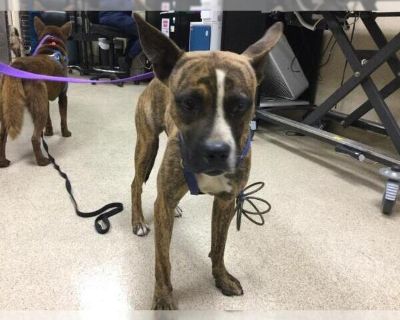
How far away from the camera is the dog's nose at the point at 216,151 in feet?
2.66

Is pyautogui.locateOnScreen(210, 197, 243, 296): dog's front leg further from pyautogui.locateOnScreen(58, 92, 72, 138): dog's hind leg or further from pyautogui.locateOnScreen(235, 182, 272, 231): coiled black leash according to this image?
pyautogui.locateOnScreen(58, 92, 72, 138): dog's hind leg

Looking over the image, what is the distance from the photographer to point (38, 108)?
2.15 metres

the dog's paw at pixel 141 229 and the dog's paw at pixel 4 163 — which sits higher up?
the dog's paw at pixel 141 229

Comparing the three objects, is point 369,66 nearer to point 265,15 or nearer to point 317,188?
point 317,188

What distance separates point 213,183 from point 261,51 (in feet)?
1.36

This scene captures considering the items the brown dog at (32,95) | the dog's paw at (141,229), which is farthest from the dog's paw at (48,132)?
the dog's paw at (141,229)

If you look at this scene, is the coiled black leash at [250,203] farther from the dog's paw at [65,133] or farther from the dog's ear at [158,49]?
the dog's paw at [65,133]

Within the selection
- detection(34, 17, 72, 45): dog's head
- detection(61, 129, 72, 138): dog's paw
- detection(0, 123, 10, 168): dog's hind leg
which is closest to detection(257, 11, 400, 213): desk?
detection(61, 129, 72, 138): dog's paw

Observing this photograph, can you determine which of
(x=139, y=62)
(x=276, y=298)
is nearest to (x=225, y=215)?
(x=276, y=298)

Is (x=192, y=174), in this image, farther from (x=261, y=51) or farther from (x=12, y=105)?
(x=12, y=105)

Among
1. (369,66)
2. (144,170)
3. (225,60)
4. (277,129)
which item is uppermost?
(225,60)

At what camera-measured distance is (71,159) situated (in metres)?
2.34

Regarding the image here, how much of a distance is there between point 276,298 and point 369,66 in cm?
160

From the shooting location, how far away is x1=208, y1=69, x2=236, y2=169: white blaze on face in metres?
0.83
